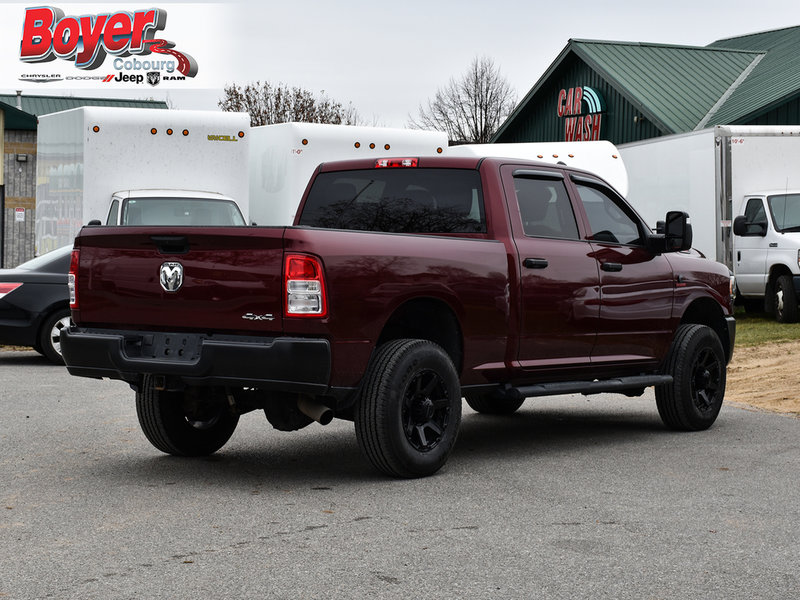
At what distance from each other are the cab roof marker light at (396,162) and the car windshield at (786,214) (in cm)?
1328

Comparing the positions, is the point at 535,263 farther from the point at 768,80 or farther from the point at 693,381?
the point at 768,80

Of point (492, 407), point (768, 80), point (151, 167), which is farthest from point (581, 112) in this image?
point (492, 407)

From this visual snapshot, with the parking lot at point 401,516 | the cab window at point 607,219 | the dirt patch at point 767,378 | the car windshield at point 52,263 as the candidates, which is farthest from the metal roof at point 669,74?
the parking lot at point 401,516

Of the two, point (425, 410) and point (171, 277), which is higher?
point (171, 277)

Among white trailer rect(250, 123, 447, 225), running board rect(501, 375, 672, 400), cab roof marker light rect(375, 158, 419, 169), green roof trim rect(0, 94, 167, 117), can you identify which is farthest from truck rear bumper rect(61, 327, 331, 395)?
green roof trim rect(0, 94, 167, 117)

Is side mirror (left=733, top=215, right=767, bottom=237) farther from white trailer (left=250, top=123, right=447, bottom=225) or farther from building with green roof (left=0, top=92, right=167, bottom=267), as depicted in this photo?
building with green roof (left=0, top=92, right=167, bottom=267)

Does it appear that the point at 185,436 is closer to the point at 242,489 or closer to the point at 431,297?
the point at 242,489

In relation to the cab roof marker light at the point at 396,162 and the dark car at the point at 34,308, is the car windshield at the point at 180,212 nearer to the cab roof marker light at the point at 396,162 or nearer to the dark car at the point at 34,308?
the dark car at the point at 34,308

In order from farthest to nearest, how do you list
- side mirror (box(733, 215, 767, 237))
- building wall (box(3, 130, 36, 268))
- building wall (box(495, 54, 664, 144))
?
building wall (box(3, 130, 36, 268))
building wall (box(495, 54, 664, 144))
side mirror (box(733, 215, 767, 237))

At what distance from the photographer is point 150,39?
4894cm

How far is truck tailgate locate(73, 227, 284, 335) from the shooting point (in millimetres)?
6754

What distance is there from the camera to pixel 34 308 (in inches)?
574

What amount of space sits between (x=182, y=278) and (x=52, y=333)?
8.19 meters

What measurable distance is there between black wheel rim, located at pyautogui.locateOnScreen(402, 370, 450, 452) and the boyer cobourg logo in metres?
42.0
